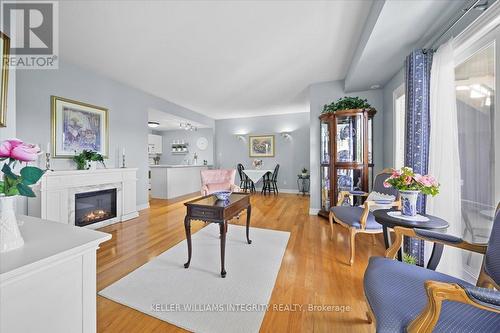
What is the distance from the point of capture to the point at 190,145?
7.68 meters

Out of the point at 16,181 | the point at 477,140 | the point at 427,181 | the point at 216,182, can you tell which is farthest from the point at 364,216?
the point at 216,182

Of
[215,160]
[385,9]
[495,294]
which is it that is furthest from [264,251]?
[215,160]

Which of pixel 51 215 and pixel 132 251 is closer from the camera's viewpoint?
pixel 132 251

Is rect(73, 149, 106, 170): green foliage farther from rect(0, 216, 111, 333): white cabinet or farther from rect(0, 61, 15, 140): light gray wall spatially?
rect(0, 216, 111, 333): white cabinet

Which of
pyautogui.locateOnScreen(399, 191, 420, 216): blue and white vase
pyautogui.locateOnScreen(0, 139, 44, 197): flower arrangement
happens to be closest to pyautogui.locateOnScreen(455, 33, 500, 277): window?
pyautogui.locateOnScreen(399, 191, 420, 216): blue and white vase

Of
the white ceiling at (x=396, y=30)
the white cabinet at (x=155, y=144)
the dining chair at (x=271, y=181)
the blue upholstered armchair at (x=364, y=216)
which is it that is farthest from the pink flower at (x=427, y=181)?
the white cabinet at (x=155, y=144)

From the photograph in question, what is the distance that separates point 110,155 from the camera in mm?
3678

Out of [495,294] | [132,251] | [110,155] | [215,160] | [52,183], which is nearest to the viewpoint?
[495,294]

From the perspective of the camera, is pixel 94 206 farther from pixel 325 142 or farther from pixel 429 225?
→ pixel 429 225

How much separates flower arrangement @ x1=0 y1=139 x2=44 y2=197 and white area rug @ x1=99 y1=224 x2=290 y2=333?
1.22m

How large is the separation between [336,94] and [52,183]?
4.82m

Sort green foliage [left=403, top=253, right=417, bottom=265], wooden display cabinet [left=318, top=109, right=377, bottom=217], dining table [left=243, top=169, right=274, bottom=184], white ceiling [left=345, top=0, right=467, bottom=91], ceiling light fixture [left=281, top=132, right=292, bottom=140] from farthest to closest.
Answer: ceiling light fixture [left=281, top=132, right=292, bottom=140]
dining table [left=243, top=169, right=274, bottom=184]
wooden display cabinet [left=318, top=109, right=377, bottom=217]
green foliage [left=403, top=253, right=417, bottom=265]
white ceiling [left=345, top=0, right=467, bottom=91]

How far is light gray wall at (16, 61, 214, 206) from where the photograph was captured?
2660 millimetres

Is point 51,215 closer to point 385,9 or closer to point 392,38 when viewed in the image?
point 385,9
